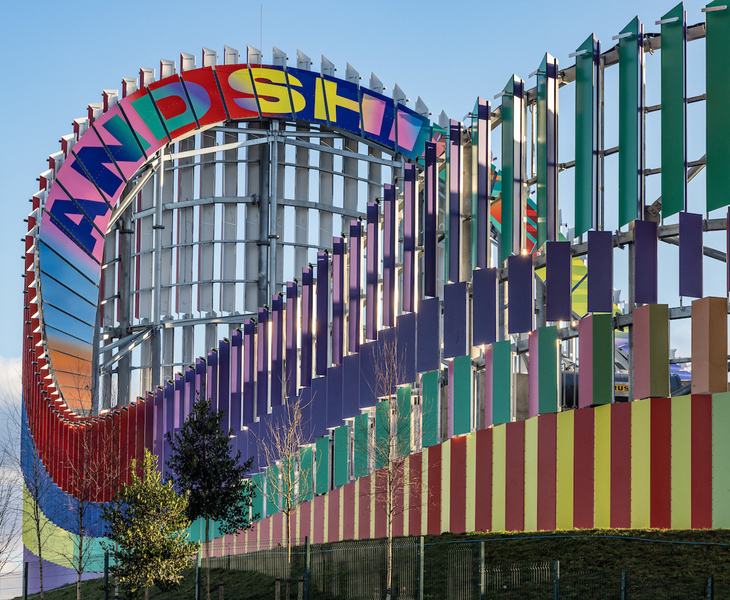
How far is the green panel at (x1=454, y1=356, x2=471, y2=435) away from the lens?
31.0 meters

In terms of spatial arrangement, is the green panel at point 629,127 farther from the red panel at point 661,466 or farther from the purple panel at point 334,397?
the purple panel at point 334,397

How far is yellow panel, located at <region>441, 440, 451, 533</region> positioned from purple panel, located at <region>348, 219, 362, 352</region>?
7.08 m

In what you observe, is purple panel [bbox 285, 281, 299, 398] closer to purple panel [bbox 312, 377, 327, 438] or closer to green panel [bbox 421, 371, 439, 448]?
purple panel [bbox 312, 377, 327, 438]

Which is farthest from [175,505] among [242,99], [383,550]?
[242,99]

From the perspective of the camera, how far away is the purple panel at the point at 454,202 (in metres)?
32.7

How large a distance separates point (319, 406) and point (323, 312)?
11.3 ft

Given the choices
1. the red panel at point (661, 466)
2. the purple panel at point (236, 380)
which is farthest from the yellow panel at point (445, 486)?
the purple panel at point (236, 380)

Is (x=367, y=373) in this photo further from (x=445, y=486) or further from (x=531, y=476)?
(x=531, y=476)

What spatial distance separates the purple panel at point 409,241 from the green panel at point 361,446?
439 cm

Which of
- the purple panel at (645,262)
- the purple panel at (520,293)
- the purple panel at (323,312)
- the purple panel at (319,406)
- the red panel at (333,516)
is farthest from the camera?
the purple panel at (323,312)

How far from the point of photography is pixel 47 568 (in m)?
60.5

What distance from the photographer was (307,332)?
40.4 m

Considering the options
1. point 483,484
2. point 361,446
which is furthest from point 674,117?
point 361,446

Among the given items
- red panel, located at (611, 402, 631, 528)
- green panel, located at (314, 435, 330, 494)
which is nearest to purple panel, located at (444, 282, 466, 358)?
red panel, located at (611, 402, 631, 528)
